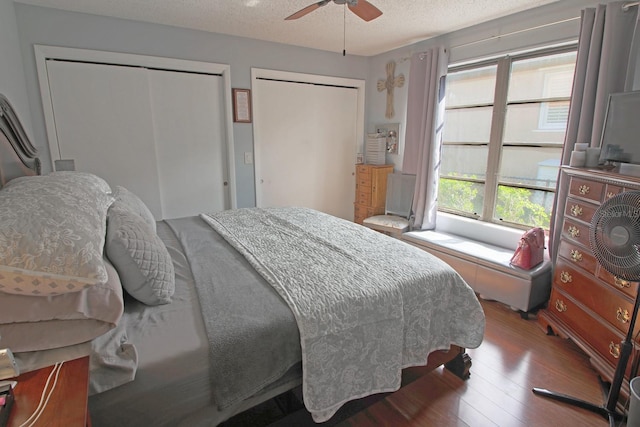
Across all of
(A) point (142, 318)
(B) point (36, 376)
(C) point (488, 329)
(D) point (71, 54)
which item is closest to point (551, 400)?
(C) point (488, 329)

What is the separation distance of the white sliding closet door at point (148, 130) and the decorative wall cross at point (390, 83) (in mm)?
1978

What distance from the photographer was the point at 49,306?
980 mm

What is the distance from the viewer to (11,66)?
235cm

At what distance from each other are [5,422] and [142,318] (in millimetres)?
554

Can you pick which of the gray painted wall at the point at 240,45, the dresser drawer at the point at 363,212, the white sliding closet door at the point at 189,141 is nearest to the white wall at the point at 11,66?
the gray painted wall at the point at 240,45

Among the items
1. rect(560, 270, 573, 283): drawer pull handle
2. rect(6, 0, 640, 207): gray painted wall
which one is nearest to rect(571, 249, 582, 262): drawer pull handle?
rect(560, 270, 573, 283): drawer pull handle

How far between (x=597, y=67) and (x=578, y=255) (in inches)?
52.3

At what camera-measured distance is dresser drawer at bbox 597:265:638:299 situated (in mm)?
1704

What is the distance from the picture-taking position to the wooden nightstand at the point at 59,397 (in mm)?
741

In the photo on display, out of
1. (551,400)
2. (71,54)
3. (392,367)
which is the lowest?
(551,400)

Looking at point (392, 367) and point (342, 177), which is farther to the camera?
point (342, 177)

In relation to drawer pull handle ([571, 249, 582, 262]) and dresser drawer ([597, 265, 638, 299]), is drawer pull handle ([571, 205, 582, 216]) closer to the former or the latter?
drawer pull handle ([571, 249, 582, 262])

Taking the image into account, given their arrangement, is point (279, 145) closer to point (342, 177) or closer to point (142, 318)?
point (342, 177)

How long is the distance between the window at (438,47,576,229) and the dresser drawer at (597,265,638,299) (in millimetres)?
1149
